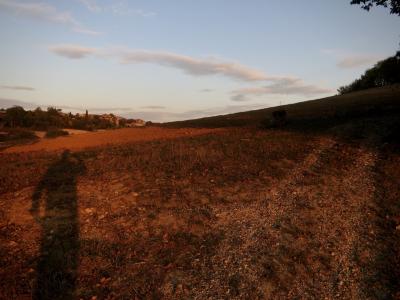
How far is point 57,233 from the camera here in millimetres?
7434

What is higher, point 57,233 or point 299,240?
point 57,233

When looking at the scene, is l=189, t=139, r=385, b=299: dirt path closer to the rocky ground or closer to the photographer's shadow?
the rocky ground

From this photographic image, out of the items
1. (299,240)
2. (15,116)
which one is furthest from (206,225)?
(15,116)

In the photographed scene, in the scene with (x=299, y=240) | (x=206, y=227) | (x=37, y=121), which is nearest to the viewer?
(x=299, y=240)

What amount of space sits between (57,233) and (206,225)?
3247mm

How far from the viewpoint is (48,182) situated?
35.8 feet

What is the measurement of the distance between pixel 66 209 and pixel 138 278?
12.4 ft

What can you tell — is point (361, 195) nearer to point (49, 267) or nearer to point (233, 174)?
point (233, 174)

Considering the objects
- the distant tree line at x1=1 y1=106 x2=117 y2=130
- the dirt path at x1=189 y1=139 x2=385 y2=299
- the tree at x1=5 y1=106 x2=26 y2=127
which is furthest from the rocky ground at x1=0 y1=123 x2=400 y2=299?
the tree at x1=5 y1=106 x2=26 y2=127

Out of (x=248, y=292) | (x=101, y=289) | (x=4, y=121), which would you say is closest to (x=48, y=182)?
(x=101, y=289)

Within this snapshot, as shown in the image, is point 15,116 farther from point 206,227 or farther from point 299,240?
point 299,240

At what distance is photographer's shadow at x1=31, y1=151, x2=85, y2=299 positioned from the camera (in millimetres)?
5668

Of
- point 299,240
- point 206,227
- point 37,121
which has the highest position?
point 37,121

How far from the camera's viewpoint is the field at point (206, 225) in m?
5.71
